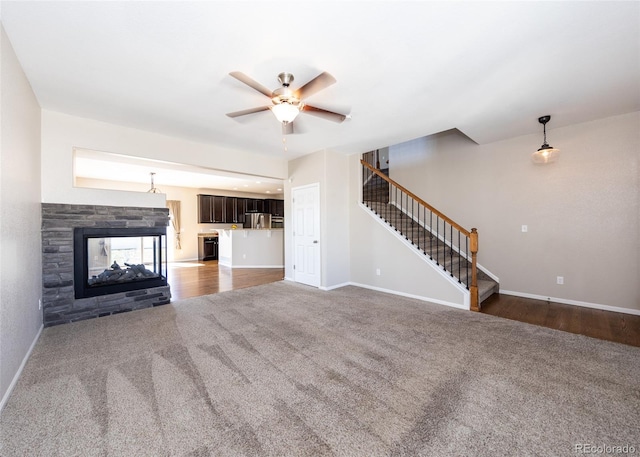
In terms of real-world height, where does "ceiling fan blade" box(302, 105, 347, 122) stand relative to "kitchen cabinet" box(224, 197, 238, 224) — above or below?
above

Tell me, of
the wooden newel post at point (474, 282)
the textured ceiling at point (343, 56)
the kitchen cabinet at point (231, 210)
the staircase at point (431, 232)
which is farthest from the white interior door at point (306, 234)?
the kitchen cabinet at point (231, 210)

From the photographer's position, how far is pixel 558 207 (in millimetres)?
4102

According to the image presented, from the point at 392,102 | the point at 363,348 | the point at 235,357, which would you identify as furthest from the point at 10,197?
the point at 392,102

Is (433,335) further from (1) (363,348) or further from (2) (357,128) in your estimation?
(2) (357,128)

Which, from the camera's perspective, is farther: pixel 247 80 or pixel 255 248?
pixel 255 248

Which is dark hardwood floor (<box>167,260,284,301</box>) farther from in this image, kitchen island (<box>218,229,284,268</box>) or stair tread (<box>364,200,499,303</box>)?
stair tread (<box>364,200,499,303</box>)

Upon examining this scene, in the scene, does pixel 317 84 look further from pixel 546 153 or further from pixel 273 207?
pixel 273 207

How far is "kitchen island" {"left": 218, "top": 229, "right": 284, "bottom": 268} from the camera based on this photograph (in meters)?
7.69

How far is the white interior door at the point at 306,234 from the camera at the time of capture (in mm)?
5188

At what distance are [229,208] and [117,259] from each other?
608 centimetres

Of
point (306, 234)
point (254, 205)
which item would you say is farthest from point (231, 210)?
point (306, 234)

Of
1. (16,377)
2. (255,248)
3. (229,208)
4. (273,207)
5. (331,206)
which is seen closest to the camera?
(16,377)

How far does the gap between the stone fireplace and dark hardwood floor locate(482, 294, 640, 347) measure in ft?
16.8

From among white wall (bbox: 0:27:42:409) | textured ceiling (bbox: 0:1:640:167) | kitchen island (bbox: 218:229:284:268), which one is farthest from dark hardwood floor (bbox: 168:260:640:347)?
textured ceiling (bbox: 0:1:640:167)
